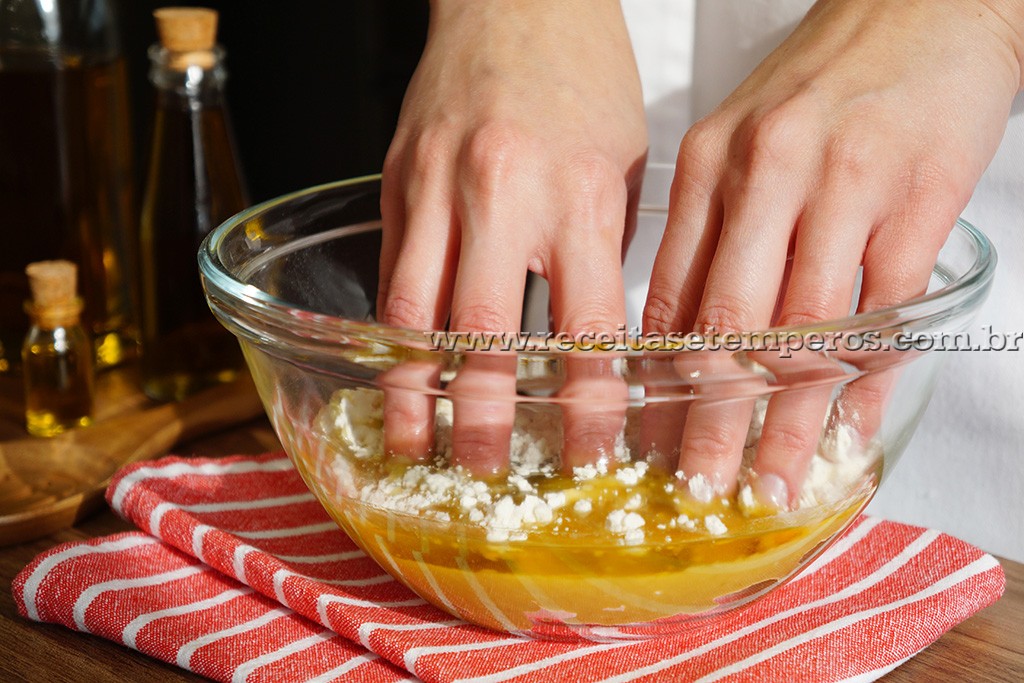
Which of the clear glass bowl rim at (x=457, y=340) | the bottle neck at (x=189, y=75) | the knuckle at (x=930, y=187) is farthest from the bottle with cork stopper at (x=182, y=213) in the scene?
the knuckle at (x=930, y=187)

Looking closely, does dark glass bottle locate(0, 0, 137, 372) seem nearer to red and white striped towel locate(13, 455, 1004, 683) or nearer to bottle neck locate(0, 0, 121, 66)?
bottle neck locate(0, 0, 121, 66)

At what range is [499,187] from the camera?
69cm

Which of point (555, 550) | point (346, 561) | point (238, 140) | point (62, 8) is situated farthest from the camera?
point (238, 140)

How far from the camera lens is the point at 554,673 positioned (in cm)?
66

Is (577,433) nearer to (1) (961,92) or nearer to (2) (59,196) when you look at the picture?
(1) (961,92)

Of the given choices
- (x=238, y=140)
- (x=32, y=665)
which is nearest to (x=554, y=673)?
(x=32, y=665)

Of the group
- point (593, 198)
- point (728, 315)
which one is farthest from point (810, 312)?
point (593, 198)

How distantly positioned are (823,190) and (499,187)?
0.19 metres

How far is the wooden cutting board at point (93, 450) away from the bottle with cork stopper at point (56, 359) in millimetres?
28

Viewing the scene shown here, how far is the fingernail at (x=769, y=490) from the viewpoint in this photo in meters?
0.63

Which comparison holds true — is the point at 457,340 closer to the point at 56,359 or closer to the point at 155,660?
the point at 155,660

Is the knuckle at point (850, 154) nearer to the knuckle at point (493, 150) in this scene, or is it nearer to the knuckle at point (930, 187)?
the knuckle at point (930, 187)

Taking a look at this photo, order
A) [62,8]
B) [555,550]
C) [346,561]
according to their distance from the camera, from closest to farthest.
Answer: [555,550] < [346,561] < [62,8]

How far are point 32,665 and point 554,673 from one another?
0.32m
